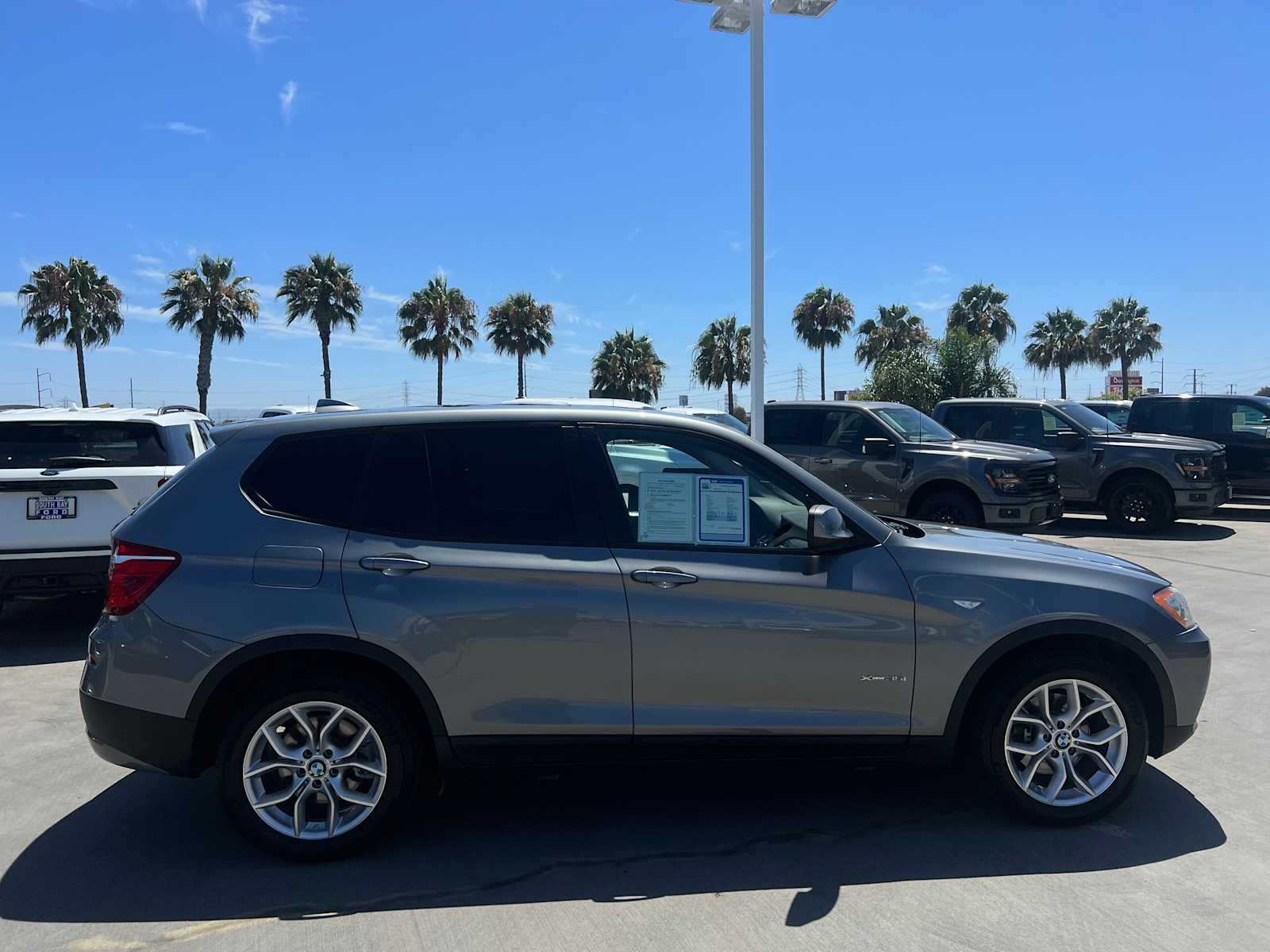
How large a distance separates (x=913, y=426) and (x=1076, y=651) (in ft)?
28.3

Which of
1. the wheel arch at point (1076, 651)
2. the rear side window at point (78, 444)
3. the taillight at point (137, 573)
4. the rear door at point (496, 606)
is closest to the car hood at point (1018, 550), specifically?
the wheel arch at point (1076, 651)

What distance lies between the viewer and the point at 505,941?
313cm

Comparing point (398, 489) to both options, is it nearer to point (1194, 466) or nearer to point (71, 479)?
point (71, 479)

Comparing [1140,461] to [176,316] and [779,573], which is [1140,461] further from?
[176,316]

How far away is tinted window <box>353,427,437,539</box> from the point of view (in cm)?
372

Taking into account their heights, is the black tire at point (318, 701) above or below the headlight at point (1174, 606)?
below

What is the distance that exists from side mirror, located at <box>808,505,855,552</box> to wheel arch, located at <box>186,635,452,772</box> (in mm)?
1600

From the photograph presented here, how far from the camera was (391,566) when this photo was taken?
3613mm

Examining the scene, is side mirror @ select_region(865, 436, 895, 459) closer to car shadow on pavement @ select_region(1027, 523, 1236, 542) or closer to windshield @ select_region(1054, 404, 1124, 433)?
car shadow on pavement @ select_region(1027, 523, 1236, 542)

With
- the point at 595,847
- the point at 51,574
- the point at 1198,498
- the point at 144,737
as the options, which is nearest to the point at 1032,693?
the point at 595,847

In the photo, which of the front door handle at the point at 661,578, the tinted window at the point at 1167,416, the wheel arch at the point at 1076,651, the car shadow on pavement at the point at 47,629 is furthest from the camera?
the tinted window at the point at 1167,416

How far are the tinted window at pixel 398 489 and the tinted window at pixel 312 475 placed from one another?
0.05 metres

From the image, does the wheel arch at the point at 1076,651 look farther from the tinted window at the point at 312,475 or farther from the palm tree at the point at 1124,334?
the palm tree at the point at 1124,334

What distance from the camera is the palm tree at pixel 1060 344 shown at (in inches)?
2149
